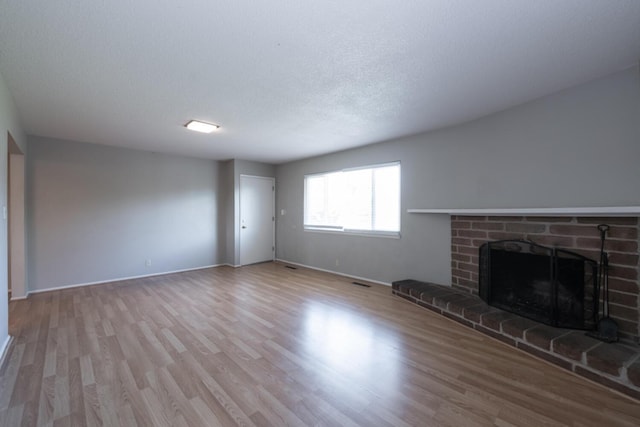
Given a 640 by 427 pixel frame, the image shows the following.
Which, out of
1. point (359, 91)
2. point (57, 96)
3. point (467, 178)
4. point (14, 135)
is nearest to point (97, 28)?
point (57, 96)

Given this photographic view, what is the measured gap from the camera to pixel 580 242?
2.60 meters

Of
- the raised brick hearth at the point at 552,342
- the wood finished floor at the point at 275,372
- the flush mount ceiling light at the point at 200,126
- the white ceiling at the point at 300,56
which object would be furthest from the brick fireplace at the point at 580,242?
the flush mount ceiling light at the point at 200,126

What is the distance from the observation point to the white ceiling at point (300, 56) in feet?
5.31

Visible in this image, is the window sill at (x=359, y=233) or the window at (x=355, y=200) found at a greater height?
the window at (x=355, y=200)

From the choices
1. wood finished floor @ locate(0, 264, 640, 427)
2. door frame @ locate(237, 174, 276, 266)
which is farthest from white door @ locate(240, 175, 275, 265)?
wood finished floor @ locate(0, 264, 640, 427)

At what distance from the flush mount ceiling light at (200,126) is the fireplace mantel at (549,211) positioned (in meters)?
3.12

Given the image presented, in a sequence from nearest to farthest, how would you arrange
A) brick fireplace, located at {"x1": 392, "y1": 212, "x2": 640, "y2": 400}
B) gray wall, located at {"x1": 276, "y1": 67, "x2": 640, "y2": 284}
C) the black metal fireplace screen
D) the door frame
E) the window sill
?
brick fireplace, located at {"x1": 392, "y1": 212, "x2": 640, "y2": 400} → gray wall, located at {"x1": 276, "y1": 67, "x2": 640, "y2": 284} → the black metal fireplace screen → the window sill → the door frame

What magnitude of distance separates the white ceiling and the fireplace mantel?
46.2 inches

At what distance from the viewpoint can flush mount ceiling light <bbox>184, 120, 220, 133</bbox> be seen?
3557 mm

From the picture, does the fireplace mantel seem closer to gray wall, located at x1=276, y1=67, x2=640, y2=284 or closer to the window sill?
gray wall, located at x1=276, y1=67, x2=640, y2=284

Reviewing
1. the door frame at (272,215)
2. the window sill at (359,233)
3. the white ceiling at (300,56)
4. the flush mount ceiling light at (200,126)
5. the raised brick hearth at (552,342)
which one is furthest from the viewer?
the door frame at (272,215)

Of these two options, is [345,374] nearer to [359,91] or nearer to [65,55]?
[359,91]

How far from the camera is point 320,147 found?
4961 mm

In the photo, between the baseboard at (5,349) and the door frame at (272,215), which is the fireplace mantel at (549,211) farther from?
Answer: the baseboard at (5,349)
